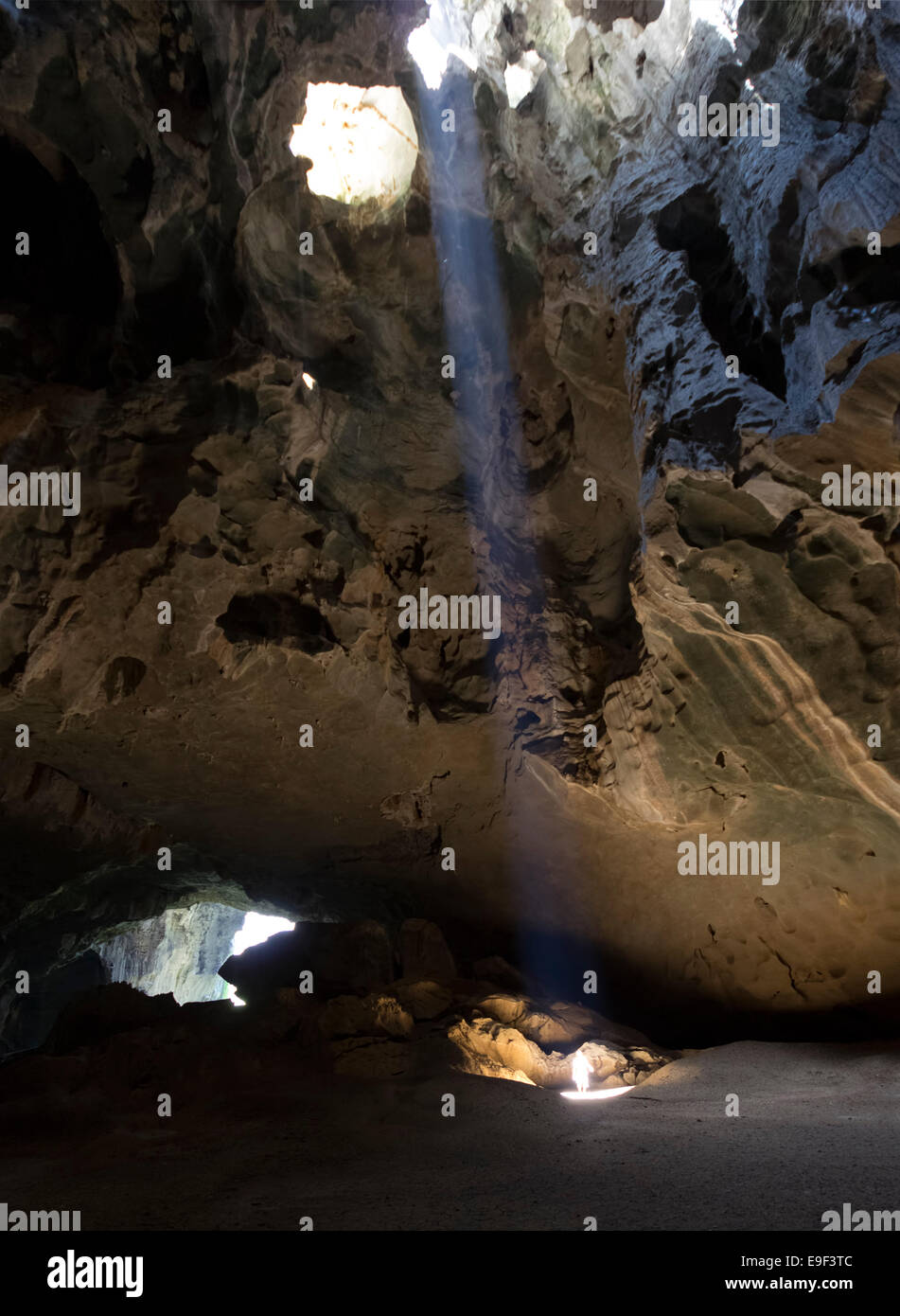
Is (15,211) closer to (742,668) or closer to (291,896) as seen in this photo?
(742,668)

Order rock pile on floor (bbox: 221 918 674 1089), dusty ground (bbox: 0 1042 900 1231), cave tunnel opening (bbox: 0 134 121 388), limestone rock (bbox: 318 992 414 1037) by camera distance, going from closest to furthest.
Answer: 1. dusty ground (bbox: 0 1042 900 1231)
2. rock pile on floor (bbox: 221 918 674 1089)
3. limestone rock (bbox: 318 992 414 1037)
4. cave tunnel opening (bbox: 0 134 121 388)

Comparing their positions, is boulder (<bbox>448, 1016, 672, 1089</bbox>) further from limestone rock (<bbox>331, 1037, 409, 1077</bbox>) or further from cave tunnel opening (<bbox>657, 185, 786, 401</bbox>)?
cave tunnel opening (<bbox>657, 185, 786, 401</bbox>)

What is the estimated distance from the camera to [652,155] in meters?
6.64

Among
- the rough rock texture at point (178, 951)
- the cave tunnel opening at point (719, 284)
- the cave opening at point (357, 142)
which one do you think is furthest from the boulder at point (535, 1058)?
the rough rock texture at point (178, 951)

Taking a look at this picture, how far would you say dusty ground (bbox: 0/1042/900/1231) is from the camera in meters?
3.18

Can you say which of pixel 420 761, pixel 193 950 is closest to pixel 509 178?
pixel 420 761

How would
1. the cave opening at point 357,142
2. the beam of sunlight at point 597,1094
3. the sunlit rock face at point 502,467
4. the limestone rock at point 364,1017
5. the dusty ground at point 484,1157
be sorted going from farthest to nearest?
1. the limestone rock at point 364,1017
2. the cave opening at point 357,142
3. the beam of sunlight at point 597,1094
4. the sunlit rock face at point 502,467
5. the dusty ground at point 484,1157

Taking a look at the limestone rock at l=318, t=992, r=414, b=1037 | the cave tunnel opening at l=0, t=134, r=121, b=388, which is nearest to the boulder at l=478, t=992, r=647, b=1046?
the limestone rock at l=318, t=992, r=414, b=1037

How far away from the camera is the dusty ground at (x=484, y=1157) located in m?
3.18

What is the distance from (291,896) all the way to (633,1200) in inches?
337

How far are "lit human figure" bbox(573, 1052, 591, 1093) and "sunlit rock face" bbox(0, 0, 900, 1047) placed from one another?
64.1 inches

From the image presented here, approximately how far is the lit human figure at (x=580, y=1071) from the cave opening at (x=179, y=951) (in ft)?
34.2

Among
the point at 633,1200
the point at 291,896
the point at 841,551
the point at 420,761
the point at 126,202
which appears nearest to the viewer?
the point at 633,1200

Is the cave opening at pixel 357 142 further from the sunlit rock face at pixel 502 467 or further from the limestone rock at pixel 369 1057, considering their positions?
the limestone rock at pixel 369 1057
